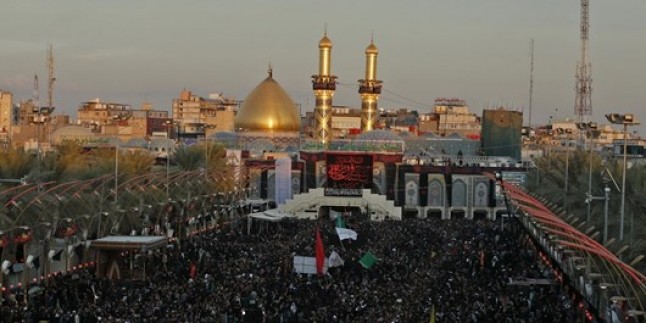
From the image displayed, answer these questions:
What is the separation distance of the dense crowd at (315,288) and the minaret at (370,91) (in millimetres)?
46822

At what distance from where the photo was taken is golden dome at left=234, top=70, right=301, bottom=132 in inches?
3312

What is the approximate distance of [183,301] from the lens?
77.6 ft

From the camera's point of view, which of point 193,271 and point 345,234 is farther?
point 345,234

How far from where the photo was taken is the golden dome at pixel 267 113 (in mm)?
84125

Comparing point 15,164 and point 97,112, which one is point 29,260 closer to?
point 15,164

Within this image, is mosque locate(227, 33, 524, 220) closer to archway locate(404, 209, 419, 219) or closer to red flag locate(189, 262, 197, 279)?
archway locate(404, 209, 419, 219)

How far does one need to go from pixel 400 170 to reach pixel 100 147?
21.2 metres

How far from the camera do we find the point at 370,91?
85188 millimetres

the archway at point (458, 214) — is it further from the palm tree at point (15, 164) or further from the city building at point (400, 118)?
the city building at point (400, 118)

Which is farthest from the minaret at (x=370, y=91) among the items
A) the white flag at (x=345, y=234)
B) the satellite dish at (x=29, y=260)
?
the satellite dish at (x=29, y=260)

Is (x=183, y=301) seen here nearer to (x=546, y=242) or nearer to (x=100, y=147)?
(x=546, y=242)

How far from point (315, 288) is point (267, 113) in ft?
193

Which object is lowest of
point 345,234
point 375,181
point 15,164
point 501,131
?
point 345,234

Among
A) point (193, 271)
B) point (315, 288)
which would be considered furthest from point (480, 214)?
point (315, 288)
